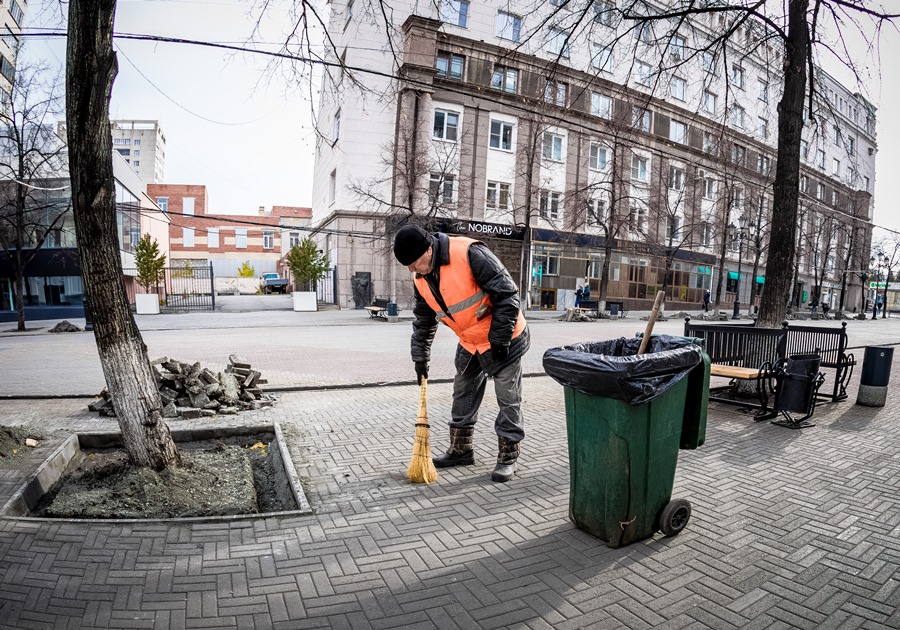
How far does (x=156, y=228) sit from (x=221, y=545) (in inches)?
1555

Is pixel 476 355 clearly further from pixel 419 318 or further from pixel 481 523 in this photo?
pixel 481 523

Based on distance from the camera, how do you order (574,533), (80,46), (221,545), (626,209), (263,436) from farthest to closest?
(626,209) < (263,436) < (80,46) < (574,533) < (221,545)

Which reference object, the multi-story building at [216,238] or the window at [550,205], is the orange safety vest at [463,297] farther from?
the multi-story building at [216,238]

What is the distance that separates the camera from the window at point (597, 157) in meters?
32.6

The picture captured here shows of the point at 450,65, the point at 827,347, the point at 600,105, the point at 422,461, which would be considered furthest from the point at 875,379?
the point at 600,105

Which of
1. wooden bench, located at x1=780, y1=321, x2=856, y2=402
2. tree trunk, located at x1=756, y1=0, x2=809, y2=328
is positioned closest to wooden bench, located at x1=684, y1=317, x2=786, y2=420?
wooden bench, located at x1=780, y1=321, x2=856, y2=402

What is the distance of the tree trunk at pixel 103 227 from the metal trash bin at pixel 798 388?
20.3ft

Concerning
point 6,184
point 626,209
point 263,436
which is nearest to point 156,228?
point 6,184

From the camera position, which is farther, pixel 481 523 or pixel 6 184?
pixel 6 184

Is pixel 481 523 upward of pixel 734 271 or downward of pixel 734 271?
downward

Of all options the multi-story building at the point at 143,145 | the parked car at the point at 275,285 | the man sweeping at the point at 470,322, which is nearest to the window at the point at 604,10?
the man sweeping at the point at 470,322

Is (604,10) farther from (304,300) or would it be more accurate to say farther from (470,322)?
(304,300)

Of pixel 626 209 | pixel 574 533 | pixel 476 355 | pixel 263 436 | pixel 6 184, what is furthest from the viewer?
pixel 626 209

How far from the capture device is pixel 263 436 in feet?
16.9
